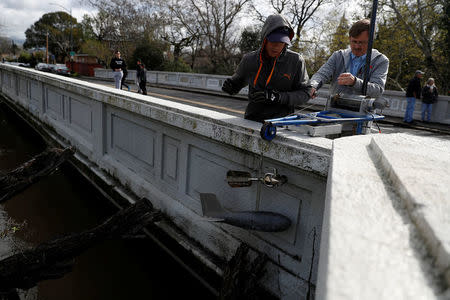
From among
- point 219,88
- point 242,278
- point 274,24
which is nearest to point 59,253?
point 242,278

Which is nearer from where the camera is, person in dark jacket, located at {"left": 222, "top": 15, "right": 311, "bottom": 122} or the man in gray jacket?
person in dark jacket, located at {"left": 222, "top": 15, "right": 311, "bottom": 122}

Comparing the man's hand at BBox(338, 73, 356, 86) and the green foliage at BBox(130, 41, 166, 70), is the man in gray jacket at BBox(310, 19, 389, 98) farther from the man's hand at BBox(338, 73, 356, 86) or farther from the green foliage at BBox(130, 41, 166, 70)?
the green foliage at BBox(130, 41, 166, 70)

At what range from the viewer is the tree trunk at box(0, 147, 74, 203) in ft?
15.4

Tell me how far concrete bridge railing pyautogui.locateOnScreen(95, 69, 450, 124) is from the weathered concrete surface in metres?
13.8

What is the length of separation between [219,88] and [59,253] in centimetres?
1920

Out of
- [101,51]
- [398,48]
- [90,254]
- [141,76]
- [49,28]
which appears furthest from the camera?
[49,28]

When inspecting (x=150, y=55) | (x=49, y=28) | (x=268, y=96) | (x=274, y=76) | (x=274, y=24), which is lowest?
A: (x=268, y=96)

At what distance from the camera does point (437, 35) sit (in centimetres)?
2011

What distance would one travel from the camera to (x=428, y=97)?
12469 millimetres

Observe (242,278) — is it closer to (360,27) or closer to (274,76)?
(274,76)

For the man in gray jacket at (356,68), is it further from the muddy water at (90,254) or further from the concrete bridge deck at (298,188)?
the muddy water at (90,254)

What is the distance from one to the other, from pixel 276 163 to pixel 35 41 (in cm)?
9186

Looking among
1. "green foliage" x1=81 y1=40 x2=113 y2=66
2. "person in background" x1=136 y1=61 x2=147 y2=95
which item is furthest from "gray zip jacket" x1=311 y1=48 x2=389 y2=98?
"green foliage" x1=81 y1=40 x2=113 y2=66

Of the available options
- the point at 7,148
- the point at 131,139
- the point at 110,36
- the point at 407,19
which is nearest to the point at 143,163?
the point at 131,139
